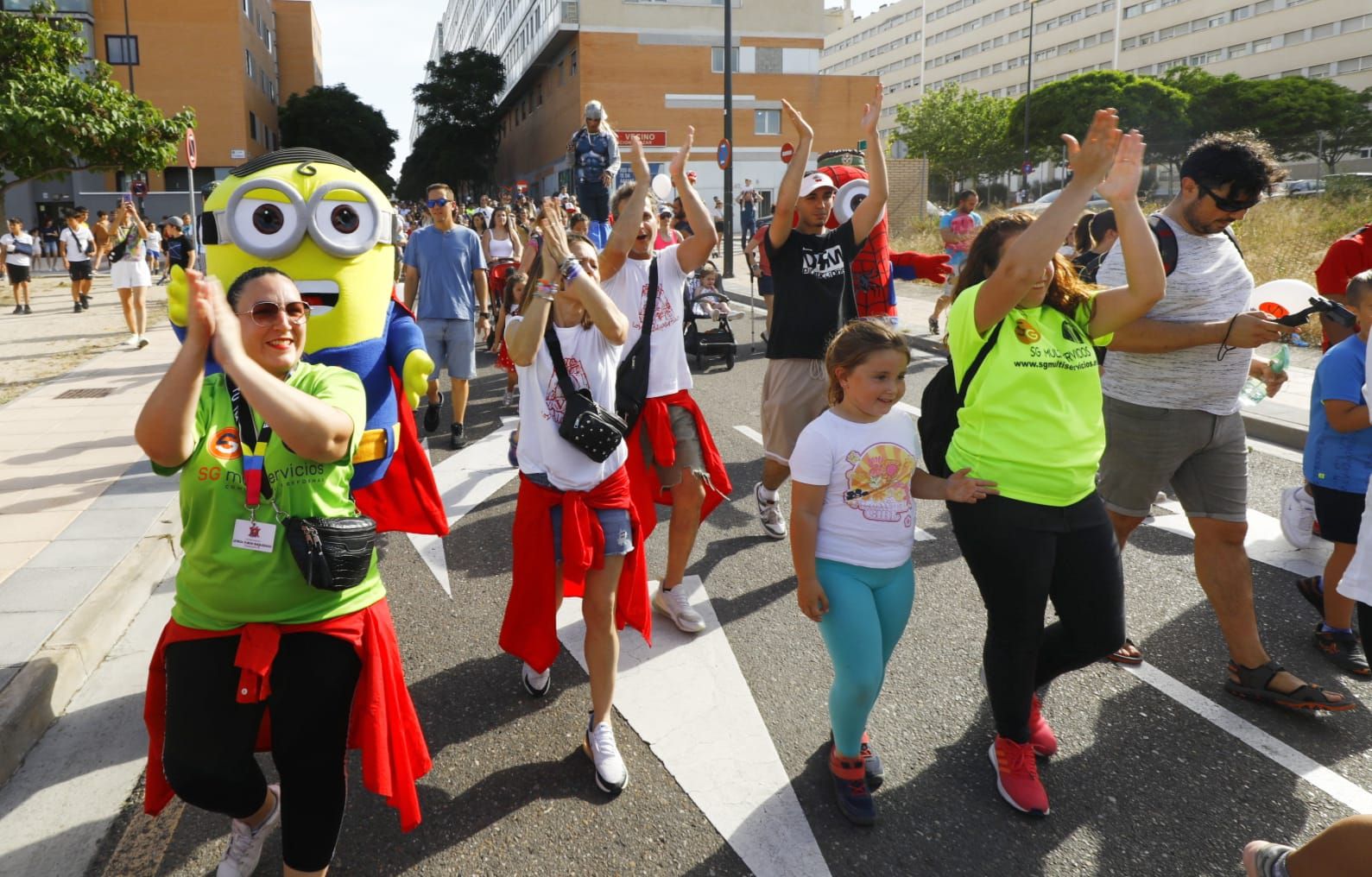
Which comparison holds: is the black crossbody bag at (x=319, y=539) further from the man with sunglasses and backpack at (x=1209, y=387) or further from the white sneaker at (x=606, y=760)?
the man with sunglasses and backpack at (x=1209, y=387)

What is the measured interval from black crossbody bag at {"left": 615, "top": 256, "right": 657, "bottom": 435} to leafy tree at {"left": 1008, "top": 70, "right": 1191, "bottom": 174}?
5557 cm

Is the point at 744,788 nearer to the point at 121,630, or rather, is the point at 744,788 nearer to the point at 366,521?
the point at 366,521

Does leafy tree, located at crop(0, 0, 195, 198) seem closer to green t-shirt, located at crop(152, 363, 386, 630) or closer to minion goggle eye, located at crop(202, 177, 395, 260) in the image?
minion goggle eye, located at crop(202, 177, 395, 260)

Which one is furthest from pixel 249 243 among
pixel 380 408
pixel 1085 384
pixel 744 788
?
pixel 1085 384

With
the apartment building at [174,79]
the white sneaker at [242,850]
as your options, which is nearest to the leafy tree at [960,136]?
the apartment building at [174,79]

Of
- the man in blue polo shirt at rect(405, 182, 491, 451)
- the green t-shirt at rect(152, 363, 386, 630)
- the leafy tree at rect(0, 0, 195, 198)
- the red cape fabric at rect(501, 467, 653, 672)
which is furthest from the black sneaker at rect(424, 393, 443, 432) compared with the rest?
the leafy tree at rect(0, 0, 195, 198)

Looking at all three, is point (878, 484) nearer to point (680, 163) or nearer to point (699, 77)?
point (680, 163)

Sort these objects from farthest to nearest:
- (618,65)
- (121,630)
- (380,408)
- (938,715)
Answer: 1. (618,65)
2. (121,630)
3. (380,408)
4. (938,715)

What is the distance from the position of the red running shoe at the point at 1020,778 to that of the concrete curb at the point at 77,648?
3.22m

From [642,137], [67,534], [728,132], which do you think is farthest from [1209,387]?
[728,132]

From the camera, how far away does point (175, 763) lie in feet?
7.66

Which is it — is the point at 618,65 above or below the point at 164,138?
above

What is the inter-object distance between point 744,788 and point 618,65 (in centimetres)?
5204

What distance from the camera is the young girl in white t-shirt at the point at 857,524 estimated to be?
9.26 ft
